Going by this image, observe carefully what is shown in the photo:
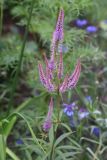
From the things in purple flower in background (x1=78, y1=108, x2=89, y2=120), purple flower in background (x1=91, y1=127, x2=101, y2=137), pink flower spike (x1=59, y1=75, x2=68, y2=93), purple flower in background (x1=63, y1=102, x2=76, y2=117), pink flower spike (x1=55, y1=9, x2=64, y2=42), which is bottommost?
purple flower in background (x1=91, y1=127, x2=101, y2=137)

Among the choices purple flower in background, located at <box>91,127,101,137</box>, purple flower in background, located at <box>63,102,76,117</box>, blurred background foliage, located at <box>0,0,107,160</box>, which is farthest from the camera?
purple flower in background, located at <box>91,127,101,137</box>

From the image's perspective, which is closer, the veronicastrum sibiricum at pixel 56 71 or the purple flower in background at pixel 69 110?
the veronicastrum sibiricum at pixel 56 71

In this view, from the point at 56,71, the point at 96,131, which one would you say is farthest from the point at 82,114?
the point at 56,71

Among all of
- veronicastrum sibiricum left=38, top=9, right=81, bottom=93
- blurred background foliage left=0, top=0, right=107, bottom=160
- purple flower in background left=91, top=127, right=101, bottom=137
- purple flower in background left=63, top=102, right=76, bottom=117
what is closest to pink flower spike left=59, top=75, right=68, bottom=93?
veronicastrum sibiricum left=38, top=9, right=81, bottom=93

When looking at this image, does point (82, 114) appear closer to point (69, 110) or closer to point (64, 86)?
point (69, 110)

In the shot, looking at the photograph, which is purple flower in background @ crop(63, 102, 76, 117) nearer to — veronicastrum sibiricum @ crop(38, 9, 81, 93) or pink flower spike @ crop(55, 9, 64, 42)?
veronicastrum sibiricum @ crop(38, 9, 81, 93)

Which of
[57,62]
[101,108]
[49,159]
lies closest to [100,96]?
[101,108]

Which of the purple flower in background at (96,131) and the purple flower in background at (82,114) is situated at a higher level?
the purple flower in background at (82,114)

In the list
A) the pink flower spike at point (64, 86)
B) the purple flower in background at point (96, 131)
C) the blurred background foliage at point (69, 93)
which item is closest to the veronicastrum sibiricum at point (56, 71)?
the pink flower spike at point (64, 86)

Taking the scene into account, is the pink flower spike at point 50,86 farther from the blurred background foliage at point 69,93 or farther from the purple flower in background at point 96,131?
the purple flower in background at point 96,131

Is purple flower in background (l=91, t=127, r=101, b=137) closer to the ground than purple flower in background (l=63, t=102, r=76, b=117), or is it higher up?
closer to the ground

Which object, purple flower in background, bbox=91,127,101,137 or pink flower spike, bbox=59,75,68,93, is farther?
purple flower in background, bbox=91,127,101,137
